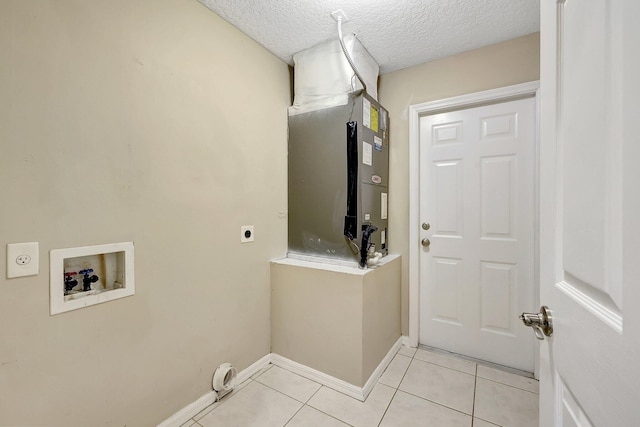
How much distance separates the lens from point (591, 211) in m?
0.51

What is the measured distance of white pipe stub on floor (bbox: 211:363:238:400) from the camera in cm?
164

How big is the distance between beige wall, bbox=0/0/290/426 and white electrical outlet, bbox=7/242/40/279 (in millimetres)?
24

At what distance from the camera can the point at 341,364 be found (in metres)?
1.78

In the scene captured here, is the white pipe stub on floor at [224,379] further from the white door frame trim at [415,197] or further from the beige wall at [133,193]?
the white door frame trim at [415,197]

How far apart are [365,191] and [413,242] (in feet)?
2.33

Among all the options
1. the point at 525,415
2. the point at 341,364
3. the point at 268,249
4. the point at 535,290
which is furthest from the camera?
the point at 268,249

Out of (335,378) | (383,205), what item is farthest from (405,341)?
(383,205)

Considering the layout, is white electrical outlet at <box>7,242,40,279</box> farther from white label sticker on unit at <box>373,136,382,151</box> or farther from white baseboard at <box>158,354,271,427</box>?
white label sticker on unit at <box>373,136,382,151</box>

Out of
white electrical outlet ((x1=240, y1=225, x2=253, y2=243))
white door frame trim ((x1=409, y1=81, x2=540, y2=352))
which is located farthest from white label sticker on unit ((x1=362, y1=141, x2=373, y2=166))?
white electrical outlet ((x1=240, y1=225, x2=253, y2=243))

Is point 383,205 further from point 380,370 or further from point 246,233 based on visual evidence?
point 380,370

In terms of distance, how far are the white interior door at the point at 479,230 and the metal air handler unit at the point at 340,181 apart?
438mm

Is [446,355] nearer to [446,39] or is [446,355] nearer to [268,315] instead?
[268,315]

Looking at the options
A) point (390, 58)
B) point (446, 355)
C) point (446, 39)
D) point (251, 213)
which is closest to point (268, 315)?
point (251, 213)

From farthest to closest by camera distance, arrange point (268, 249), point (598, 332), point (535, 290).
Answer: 1. point (268, 249)
2. point (535, 290)
3. point (598, 332)
